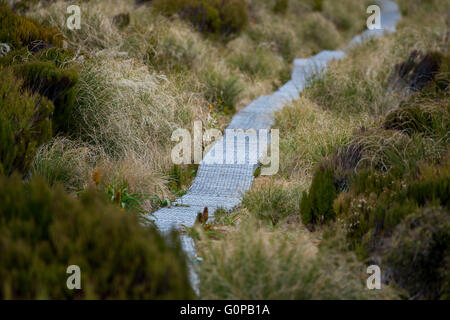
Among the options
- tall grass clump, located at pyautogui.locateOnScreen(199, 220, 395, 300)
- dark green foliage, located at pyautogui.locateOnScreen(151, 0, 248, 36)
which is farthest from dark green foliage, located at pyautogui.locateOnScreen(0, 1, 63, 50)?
dark green foliage, located at pyautogui.locateOnScreen(151, 0, 248, 36)

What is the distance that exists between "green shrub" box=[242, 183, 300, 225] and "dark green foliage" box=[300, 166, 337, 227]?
0.38 metres

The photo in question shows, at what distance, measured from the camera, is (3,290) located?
2721mm

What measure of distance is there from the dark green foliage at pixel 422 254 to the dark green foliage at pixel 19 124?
2721 mm

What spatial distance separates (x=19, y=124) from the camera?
4.38 metres

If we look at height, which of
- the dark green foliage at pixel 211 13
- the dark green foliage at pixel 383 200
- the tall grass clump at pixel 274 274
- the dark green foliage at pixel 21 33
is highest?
the dark green foliage at pixel 211 13

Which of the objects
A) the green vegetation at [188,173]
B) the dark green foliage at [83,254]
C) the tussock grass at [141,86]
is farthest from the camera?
the tussock grass at [141,86]

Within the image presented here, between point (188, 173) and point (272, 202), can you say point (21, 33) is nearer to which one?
point (188, 173)

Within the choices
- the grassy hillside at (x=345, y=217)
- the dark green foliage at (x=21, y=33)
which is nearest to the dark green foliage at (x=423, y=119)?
the grassy hillside at (x=345, y=217)

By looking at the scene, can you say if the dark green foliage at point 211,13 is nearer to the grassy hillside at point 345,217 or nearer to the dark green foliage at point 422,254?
the grassy hillside at point 345,217

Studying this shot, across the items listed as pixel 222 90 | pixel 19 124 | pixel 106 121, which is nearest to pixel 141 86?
pixel 106 121

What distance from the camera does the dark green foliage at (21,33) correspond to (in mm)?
6949

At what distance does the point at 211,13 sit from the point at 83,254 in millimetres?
11031
